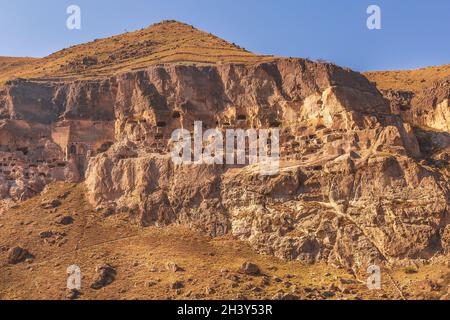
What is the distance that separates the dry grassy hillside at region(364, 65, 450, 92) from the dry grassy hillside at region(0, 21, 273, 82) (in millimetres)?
16691

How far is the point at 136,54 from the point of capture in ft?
227

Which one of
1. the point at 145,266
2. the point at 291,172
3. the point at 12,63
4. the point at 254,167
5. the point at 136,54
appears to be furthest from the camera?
the point at 12,63

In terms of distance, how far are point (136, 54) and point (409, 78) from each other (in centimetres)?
3300

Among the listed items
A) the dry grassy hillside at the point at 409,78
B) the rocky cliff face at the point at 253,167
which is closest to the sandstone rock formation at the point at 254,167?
the rocky cliff face at the point at 253,167

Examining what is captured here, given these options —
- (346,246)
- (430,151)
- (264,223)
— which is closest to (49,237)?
(264,223)

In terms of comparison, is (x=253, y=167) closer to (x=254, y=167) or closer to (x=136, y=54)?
(x=254, y=167)

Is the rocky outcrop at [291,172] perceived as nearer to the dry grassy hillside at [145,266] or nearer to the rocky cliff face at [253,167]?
the rocky cliff face at [253,167]

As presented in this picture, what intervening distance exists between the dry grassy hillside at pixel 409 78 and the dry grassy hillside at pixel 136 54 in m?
16.7

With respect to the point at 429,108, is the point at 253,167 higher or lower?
lower

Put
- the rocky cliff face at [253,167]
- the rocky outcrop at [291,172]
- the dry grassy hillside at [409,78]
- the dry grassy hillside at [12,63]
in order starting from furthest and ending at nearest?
the dry grassy hillside at [12,63]
the dry grassy hillside at [409,78]
the rocky cliff face at [253,167]
the rocky outcrop at [291,172]

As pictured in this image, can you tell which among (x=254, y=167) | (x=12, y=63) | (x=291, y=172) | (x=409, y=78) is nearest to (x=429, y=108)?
(x=409, y=78)

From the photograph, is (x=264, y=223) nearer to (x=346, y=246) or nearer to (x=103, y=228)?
(x=346, y=246)

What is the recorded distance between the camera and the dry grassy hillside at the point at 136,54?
61188 mm

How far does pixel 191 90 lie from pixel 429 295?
2670 centimetres
